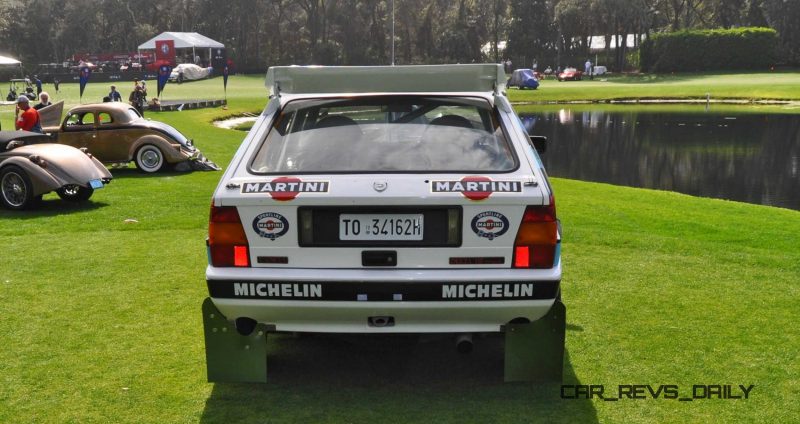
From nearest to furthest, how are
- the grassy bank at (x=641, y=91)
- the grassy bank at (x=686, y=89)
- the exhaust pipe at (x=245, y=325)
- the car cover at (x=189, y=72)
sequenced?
the exhaust pipe at (x=245, y=325), the grassy bank at (x=641, y=91), the grassy bank at (x=686, y=89), the car cover at (x=189, y=72)

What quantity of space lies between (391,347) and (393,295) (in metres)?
1.50

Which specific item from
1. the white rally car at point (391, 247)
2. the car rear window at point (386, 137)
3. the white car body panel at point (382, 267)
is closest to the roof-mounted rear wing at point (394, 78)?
the car rear window at point (386, 137)

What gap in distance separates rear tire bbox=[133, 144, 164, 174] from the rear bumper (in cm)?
1464

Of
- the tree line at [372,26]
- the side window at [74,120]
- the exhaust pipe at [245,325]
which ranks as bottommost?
the exhaust pipe at [245,325]

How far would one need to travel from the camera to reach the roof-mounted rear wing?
17.1 feet

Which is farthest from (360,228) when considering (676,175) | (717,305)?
(676,175)

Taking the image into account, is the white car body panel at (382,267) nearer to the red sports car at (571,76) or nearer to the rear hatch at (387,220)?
the rear hatch at (387,220)

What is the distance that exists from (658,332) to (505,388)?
5.66 ft

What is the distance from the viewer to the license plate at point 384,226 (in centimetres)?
441

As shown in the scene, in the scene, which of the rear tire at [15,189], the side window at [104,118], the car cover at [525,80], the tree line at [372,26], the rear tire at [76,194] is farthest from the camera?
the tree line at [372,26]

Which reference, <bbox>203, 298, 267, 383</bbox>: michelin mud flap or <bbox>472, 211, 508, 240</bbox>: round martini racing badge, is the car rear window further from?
<bbox>203, 298, 267, 383</bbox>: michelin mud flap

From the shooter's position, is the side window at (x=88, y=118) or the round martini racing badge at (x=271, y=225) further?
the side window at (x=88, y=118)

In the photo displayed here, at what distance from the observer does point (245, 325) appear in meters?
4.66

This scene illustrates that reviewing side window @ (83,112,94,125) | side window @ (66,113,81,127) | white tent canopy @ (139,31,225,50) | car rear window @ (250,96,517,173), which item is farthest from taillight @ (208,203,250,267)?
white tent canopy @ (139,31,225,50)
